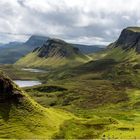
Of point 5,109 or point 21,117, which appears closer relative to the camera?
point 21,117

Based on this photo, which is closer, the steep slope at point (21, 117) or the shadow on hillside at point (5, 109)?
the steep slope at point (21, 117)

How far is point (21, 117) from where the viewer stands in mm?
121000

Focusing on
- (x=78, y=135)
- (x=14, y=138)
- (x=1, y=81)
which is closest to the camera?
(x=14, y=138)

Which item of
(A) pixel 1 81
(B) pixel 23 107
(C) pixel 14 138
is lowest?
(C) pixel 14 138

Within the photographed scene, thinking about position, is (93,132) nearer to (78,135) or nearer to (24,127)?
(78,135)

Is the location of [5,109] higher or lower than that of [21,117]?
higher

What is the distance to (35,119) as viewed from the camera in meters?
123

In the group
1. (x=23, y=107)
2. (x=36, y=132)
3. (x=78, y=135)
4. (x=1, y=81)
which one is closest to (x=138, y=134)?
(x=78, y=135)

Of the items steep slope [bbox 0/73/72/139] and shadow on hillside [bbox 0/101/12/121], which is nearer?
steep slope [bbox 0/73/72/139]

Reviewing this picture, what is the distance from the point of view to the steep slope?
4496 inches

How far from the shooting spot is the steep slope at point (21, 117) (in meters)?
114

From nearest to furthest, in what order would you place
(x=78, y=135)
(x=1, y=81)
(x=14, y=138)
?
(x=14, y=138) → (x=78, y=135) → (x=1, y=81)

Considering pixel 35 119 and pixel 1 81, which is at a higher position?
pixel 1 81

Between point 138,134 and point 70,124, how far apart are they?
82.7 ft
